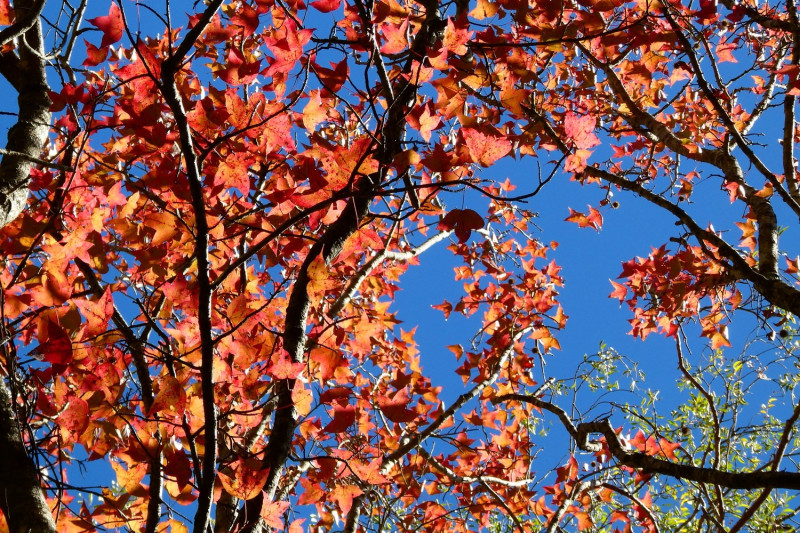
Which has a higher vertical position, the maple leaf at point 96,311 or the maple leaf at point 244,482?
the maple leaf at point 96,311

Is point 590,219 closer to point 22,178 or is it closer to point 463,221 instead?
point 463,221

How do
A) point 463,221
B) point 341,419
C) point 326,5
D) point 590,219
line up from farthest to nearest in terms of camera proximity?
point 590,219
point 326,5
point 341,419
point 463,221

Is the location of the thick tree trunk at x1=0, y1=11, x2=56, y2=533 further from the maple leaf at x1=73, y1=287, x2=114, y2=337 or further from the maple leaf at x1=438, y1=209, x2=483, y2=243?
the maple leaf at x1=438, y1=209, x2=483, y2=243

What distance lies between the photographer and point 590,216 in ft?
13.8

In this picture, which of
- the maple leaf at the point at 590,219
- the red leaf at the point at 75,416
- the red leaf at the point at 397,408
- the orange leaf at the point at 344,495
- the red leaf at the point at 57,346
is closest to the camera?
the red leaf at the point at 57,346

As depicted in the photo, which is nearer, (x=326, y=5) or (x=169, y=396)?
(x=169, y=396)

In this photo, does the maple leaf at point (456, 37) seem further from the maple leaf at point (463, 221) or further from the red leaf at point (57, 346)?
the red leaf at point (57, 346)

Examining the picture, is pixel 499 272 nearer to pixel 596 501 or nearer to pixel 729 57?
pixel 596 501

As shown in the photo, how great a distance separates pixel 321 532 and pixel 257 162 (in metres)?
3.02

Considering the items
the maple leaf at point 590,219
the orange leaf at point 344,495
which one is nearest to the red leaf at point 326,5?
the orange leaf at point 344,495

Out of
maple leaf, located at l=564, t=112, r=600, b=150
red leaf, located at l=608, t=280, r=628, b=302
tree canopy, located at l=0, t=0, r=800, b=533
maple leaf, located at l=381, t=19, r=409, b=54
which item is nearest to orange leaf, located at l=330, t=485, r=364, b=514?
A: tree canopy, located at l=0, t=0, r=800, b=533

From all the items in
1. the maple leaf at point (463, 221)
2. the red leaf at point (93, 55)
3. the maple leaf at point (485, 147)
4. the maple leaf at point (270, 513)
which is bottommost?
the maple leaf at point (270, 513)

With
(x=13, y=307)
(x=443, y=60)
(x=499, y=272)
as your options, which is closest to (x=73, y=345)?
(x=13, y=307)

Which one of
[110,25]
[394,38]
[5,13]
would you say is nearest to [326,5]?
[394,38]
